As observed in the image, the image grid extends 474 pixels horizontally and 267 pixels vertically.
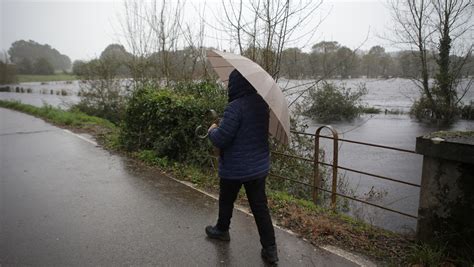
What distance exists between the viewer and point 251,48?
316 inches

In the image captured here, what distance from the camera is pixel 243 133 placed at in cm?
324

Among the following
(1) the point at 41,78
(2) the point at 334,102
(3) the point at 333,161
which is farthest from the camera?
(1) the point at 41,78

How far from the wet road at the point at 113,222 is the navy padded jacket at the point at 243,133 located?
0.95m

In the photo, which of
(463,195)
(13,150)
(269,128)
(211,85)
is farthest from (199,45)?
(463,195)

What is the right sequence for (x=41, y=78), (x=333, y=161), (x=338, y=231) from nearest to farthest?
(x=338, y=231) < (x=333, y=161) < (x=41, y=78)

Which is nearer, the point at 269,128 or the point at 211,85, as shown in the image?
the point at 269,128

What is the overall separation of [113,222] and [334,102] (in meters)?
18.5

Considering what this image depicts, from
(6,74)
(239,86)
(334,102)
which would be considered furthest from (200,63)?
→ (6,74)

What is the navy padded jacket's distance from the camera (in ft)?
10.4

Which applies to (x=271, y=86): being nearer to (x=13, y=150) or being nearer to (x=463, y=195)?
(x=463, y=195)

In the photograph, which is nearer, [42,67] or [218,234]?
[218,234]

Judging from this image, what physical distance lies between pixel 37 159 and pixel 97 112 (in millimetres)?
9014

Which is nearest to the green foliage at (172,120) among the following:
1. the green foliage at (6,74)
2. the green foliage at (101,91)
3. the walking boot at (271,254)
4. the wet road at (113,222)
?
the wet road at (113,222)

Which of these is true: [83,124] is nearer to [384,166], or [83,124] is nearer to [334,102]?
[384,166]
